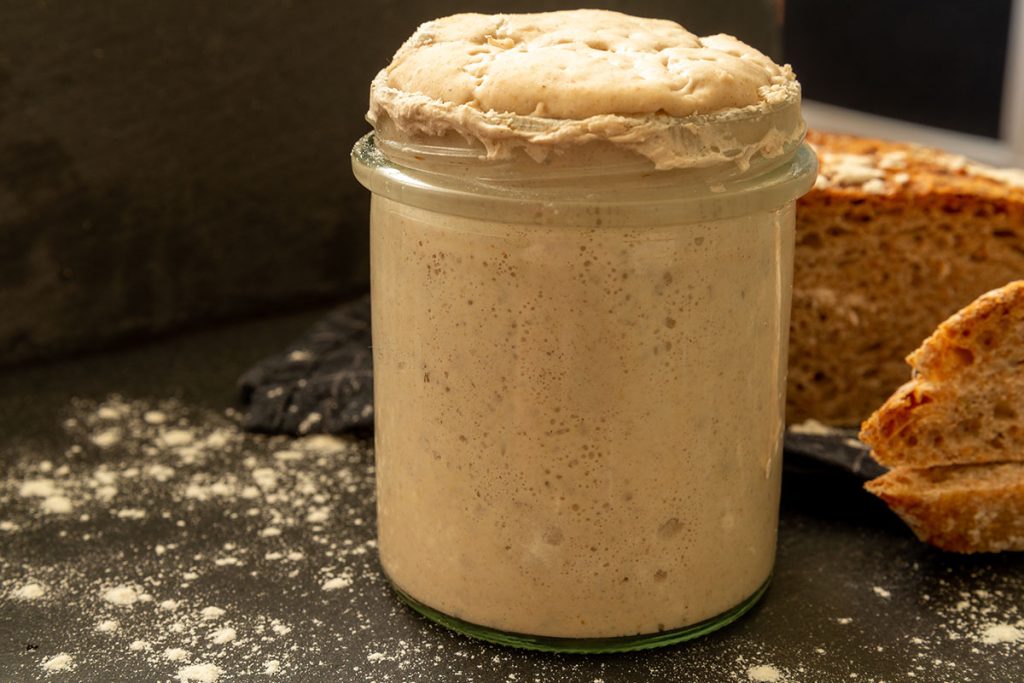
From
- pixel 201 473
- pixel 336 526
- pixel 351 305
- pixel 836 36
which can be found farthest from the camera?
pixel 836 36

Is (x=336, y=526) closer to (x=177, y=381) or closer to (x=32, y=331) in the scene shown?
(x=177, y=381)

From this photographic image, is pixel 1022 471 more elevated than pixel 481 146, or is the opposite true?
pixel 481 146

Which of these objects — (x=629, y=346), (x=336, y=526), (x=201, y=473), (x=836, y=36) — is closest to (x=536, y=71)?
(x=629, y=346)

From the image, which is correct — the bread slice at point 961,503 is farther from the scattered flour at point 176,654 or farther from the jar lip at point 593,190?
the scattered flour at point 176,654

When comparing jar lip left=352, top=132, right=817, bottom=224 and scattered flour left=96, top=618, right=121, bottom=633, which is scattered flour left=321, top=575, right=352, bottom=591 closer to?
scattered flour left=96, top=618, right=121, bottom=633

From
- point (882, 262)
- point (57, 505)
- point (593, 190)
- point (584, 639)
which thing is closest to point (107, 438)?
point (57, 505)

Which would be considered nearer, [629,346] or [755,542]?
[629,346]

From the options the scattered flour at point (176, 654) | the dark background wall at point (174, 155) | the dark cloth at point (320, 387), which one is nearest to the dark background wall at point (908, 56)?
the dark background wall at point (174, 155)

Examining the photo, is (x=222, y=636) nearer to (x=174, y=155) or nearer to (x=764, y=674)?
(x=764, y=674)
